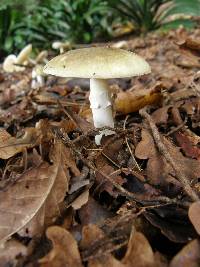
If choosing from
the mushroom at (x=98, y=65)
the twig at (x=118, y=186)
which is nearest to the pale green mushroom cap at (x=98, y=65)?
the mushroom at (x=98, y=65)

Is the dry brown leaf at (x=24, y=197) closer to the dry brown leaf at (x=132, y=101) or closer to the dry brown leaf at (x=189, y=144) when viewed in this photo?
the dry brown leaf at (x=189, y=144)

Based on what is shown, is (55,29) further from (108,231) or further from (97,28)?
(108,231)

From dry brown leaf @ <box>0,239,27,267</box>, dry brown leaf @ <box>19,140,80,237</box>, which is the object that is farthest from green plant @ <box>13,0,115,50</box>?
dry brown leaf @ <box>0,239,27,267</box>

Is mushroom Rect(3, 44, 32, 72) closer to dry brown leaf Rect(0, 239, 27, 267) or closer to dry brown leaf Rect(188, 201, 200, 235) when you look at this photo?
dry brown leaf Rect(0, 239, 27, 267)

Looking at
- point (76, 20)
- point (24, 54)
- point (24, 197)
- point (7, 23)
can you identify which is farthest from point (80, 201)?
point (7, 23)

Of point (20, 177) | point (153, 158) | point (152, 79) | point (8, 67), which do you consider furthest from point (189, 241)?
point (8, 67)

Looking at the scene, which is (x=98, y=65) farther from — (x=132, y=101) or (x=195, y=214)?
(x=195, y=214)
